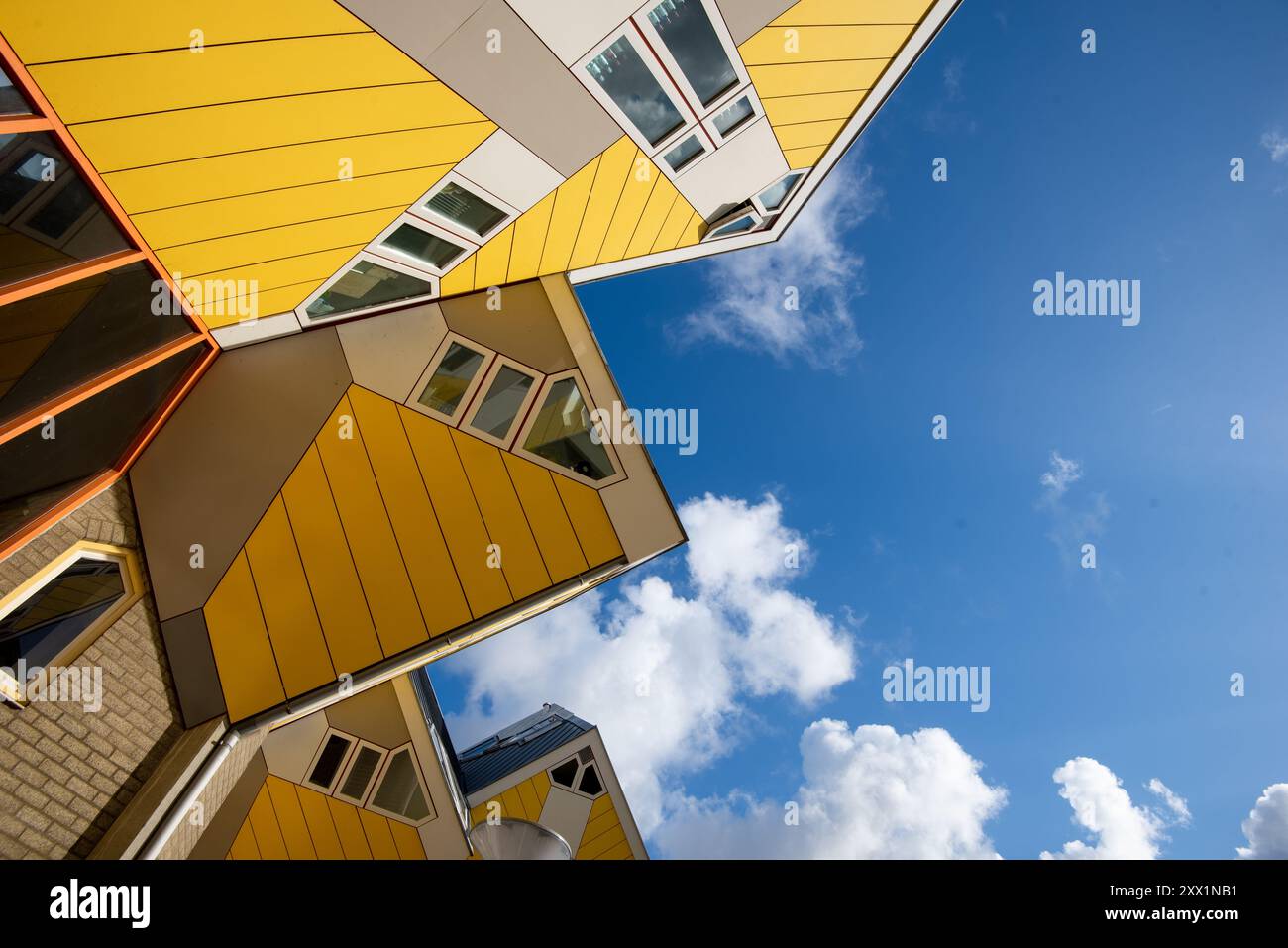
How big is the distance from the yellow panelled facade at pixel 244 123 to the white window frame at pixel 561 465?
262 centimetres

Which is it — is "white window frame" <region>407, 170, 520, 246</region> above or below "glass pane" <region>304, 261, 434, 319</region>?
above

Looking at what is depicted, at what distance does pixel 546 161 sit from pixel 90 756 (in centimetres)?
704

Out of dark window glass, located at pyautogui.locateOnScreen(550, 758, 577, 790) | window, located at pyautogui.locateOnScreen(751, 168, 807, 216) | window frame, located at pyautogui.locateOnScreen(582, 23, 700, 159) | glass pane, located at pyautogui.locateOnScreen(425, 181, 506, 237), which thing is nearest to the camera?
window frame, located at pyautogui.locateOnScreen(582, 23, 700, 159)

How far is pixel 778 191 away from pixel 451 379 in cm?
597

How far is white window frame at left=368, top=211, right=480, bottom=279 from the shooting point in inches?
266

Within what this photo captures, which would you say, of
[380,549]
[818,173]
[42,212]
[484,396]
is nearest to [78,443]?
[42,212]

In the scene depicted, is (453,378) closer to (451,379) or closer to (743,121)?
(451,379)

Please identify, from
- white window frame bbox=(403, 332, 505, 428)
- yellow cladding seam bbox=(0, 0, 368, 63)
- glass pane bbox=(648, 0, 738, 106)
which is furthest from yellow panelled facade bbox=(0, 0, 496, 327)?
glass pane bbox=(648, 0, 738, 106)

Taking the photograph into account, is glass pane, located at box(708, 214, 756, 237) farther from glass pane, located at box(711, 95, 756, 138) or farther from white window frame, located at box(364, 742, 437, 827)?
white window frame, located at box(364, 742, 437, 827)

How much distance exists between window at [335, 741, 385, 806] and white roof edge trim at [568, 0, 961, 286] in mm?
8151

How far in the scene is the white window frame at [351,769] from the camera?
949 cm

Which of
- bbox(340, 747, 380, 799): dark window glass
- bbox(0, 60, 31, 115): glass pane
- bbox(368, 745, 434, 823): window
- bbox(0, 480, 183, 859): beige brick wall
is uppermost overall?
bbox(0, 60, 31, 115): glass pane

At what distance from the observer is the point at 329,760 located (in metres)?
9.48

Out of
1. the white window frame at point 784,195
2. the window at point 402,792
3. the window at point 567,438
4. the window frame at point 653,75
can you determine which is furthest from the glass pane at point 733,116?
the window at point 402,792
